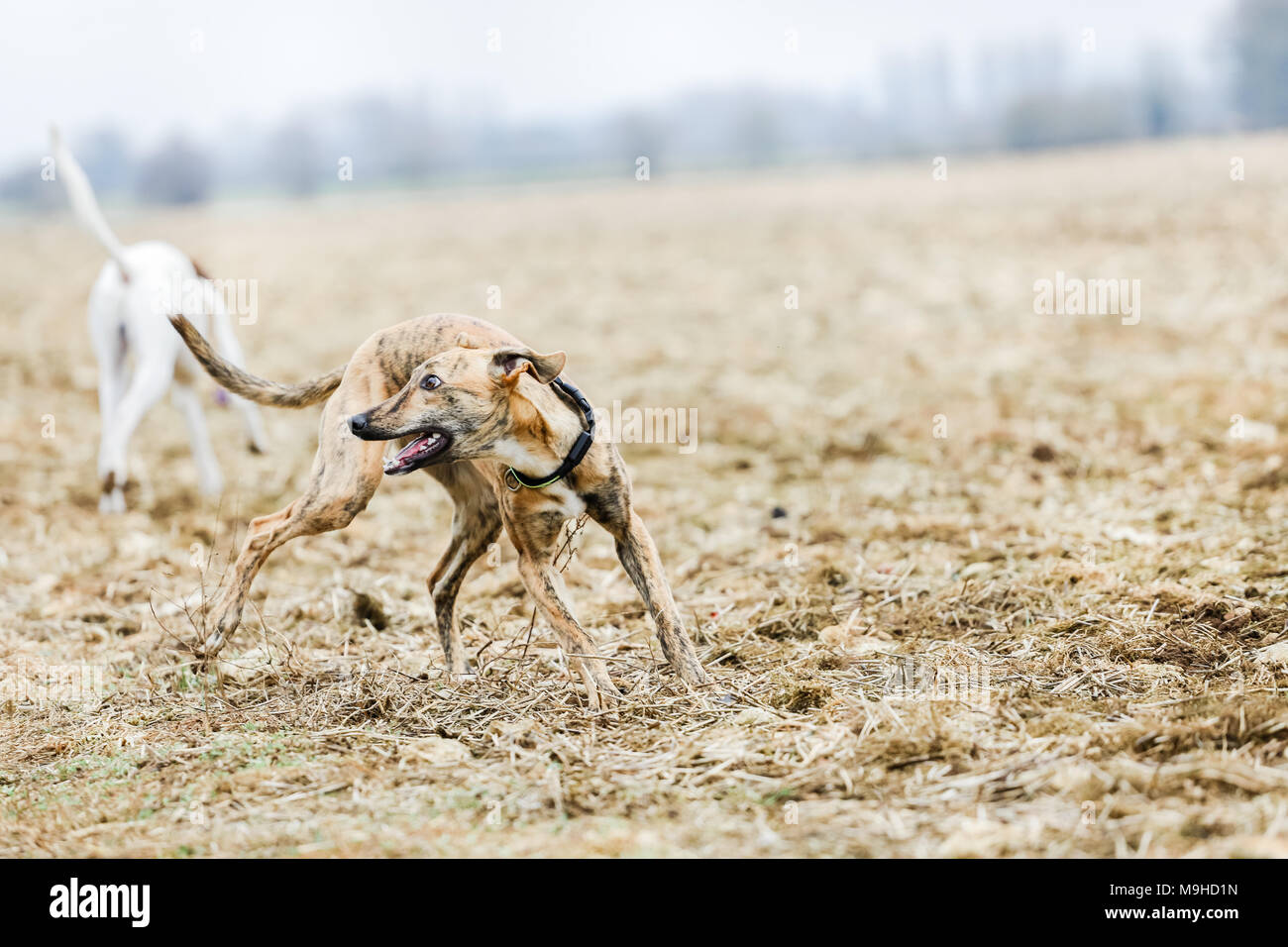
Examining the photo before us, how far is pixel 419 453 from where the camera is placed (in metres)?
5.02

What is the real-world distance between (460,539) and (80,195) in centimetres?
508

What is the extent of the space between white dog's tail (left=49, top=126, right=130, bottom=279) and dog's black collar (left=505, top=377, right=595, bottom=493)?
5.41 meters

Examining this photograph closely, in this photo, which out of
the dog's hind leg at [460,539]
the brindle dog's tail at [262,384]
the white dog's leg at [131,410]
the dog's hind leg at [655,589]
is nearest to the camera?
the dog's hind leg at [655,589]

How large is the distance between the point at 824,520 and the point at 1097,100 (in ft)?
266

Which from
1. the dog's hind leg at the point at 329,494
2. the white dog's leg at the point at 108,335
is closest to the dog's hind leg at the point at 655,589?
the dog's hind leg at the point at 329,494

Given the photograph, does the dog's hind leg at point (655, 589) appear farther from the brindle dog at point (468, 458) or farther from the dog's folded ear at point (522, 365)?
the dog's folded ear at point (522, 365)

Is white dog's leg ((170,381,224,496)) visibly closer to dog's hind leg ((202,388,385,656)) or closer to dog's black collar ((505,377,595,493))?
dog's hind leg ((202,388,385,656))

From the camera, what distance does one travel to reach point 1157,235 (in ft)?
67.8

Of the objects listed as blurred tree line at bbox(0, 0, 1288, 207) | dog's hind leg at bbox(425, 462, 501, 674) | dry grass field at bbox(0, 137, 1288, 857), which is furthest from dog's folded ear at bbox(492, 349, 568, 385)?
blurred tree line at bbox(0, 0, 1288, 207)

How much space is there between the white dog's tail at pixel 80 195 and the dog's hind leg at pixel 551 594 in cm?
545

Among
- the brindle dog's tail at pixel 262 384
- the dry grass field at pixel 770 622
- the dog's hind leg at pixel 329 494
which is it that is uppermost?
the brindle dog's tail at pixel 262 384

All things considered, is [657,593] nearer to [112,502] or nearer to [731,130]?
[112,502]

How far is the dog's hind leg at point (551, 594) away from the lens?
538 cm

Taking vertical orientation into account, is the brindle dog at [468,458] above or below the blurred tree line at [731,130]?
below
